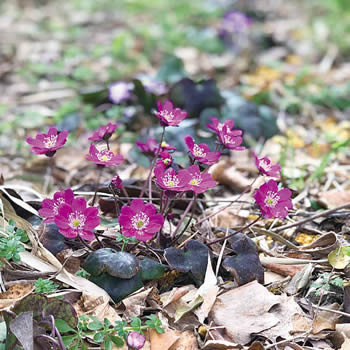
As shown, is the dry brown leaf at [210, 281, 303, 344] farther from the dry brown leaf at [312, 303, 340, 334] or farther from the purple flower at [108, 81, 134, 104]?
the purple flower at [108, 81, 134, 104]

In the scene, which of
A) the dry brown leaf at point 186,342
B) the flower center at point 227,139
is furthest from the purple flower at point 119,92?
the dry brown leaf at point 186,342

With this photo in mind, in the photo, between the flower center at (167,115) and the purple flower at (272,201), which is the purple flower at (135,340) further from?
the flower center at (167,115)

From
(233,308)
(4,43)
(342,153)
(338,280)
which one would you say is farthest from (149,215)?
(4,43)

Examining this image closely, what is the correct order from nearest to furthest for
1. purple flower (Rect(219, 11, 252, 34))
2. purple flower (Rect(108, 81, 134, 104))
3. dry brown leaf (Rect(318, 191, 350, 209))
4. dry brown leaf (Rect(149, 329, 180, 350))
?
dry brown leaf (Rect(149, 329, 180, 350)) → dry brown leaf (Rect(318, 191, 350, 209)) → purple flower (Rect(108, 81, 134, 104)) → purple flower (Rect(219, 11, 252, 34))

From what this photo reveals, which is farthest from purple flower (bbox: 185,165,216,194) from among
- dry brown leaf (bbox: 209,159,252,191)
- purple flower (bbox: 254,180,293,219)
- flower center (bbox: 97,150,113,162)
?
dry brown leaf (bbox: 209,159,252,191)

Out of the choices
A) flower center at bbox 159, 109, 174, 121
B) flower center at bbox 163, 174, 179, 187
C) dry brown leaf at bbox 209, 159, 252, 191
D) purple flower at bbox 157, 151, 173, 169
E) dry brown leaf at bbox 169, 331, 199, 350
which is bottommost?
dry brown leaf at bbox 209, 159, 252, 191

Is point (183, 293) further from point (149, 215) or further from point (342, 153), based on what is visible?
point (342, 153)

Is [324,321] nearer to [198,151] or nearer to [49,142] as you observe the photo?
[198,151]
